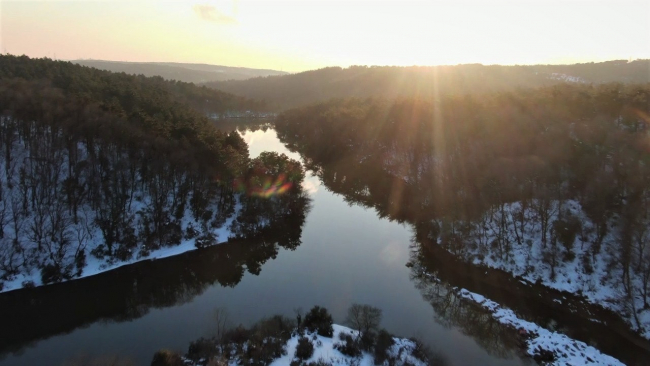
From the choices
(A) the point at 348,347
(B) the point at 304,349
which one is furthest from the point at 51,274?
(A) the point at 348,347

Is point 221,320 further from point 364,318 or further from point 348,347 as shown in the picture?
point 364,318

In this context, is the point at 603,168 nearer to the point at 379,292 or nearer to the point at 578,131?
the point at 578,131

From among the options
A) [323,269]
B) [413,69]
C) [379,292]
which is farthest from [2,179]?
[413,69]

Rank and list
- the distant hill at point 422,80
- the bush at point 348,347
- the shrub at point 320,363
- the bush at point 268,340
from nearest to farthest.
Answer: the shrub at point 320,363 < the bush at point 268,340 < the bush at point 348,347 < the distant hill at point 422,80

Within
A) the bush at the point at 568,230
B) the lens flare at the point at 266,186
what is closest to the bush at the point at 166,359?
the lens flare at the point at 266,186

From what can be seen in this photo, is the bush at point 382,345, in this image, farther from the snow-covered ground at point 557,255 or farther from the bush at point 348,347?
the snow-covered ground at point 557,255
